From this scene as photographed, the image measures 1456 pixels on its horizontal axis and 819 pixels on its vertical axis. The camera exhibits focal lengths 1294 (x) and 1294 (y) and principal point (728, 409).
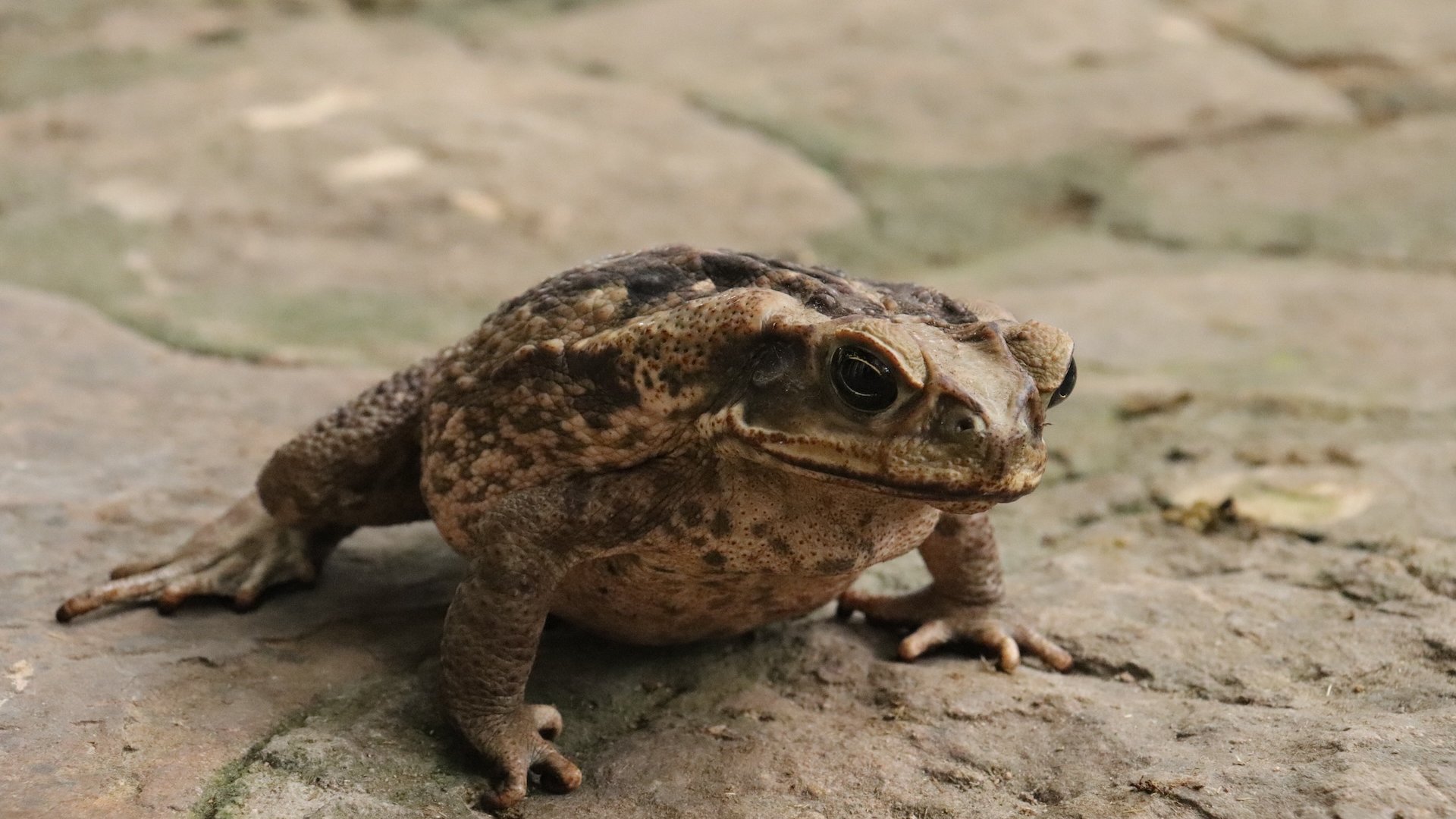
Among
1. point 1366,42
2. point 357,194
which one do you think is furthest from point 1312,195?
point 357,194

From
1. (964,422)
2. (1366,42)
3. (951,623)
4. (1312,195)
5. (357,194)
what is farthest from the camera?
(1366,42)

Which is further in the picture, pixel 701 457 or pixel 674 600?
pixel 674 600

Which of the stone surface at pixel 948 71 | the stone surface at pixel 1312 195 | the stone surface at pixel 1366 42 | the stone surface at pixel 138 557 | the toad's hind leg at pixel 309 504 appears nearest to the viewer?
the stone surface at pixel 138 557

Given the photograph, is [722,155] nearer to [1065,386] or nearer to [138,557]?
[138,557]

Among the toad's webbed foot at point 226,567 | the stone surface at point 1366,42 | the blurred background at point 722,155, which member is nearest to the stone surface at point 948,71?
the blurred background at point 722,155

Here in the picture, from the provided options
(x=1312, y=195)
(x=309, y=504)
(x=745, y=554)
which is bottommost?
(x=1312, y=195)

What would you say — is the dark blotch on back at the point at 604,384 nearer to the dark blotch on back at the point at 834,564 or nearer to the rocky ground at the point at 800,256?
the dark blotch on back at the point at 834,564
